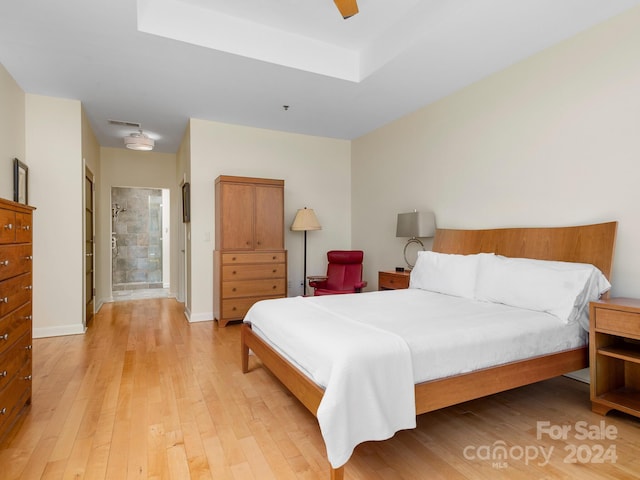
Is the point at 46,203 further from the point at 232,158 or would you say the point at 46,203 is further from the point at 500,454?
the point at 500,454

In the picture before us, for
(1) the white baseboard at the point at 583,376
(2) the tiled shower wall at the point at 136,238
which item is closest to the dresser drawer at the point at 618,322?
(1) the white baseboard at the point at 583,376

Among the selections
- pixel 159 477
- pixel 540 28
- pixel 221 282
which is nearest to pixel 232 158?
pixel 221 282

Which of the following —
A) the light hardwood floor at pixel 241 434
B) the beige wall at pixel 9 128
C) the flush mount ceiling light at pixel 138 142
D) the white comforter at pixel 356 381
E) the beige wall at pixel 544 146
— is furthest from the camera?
the flush mount ceiling light at pixel 138 142

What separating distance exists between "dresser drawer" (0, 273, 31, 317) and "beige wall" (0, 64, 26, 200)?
1503 mm

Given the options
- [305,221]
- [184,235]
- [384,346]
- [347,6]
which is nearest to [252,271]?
[305,221]

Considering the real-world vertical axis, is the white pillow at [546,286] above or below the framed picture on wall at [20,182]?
below

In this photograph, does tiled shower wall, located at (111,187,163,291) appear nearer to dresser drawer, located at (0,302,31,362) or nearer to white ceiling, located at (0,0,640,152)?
white ceiling, located at (0,0,640,152)

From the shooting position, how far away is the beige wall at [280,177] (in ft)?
15.6

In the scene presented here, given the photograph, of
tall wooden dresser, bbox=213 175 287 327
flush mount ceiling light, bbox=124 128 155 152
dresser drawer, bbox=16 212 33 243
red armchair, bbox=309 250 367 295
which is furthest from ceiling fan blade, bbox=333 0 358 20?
flush mount ceiling light, bbox=124 128 155 152

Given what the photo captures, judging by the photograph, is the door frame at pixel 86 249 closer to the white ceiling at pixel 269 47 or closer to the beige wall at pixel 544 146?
the white ceiling at pixel 269 47

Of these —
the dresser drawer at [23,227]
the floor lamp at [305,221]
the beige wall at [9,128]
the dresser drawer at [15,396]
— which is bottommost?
the dresser drawer at [15,396]

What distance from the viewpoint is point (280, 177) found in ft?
17.3

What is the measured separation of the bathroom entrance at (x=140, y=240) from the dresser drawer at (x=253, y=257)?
369 cm

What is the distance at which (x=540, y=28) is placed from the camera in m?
2.67
